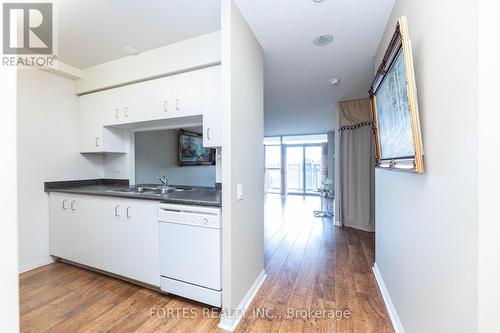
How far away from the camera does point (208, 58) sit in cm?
198

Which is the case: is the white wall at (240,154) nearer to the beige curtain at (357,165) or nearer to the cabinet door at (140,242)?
the cabinet door at (140,242)

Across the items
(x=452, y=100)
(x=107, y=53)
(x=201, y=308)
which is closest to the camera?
(x=452, y=100)

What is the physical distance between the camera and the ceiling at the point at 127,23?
1636 mm

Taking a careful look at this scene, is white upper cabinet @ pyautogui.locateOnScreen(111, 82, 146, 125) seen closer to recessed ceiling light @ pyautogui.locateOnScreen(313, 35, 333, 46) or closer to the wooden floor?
the wooden floor

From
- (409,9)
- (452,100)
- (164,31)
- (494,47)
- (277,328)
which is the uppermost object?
(164,31)

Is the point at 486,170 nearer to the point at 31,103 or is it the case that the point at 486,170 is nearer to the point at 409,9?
the point at 409,9

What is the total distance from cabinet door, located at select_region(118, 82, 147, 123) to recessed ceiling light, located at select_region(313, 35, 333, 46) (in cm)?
188

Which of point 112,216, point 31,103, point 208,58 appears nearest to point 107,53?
point 31,103

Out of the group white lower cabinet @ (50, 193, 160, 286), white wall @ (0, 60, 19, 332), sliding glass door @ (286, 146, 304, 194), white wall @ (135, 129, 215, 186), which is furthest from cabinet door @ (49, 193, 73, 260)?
sliding glass door @ (286, 146, 304, 194)

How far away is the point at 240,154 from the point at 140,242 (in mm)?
1276

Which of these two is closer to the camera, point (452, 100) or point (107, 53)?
point (452, 100)

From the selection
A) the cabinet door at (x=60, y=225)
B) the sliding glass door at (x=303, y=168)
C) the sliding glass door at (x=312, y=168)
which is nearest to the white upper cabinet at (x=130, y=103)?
the cabinet door at (x=60, y=225)

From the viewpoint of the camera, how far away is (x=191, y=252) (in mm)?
1691

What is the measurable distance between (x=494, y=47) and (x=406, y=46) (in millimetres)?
474
